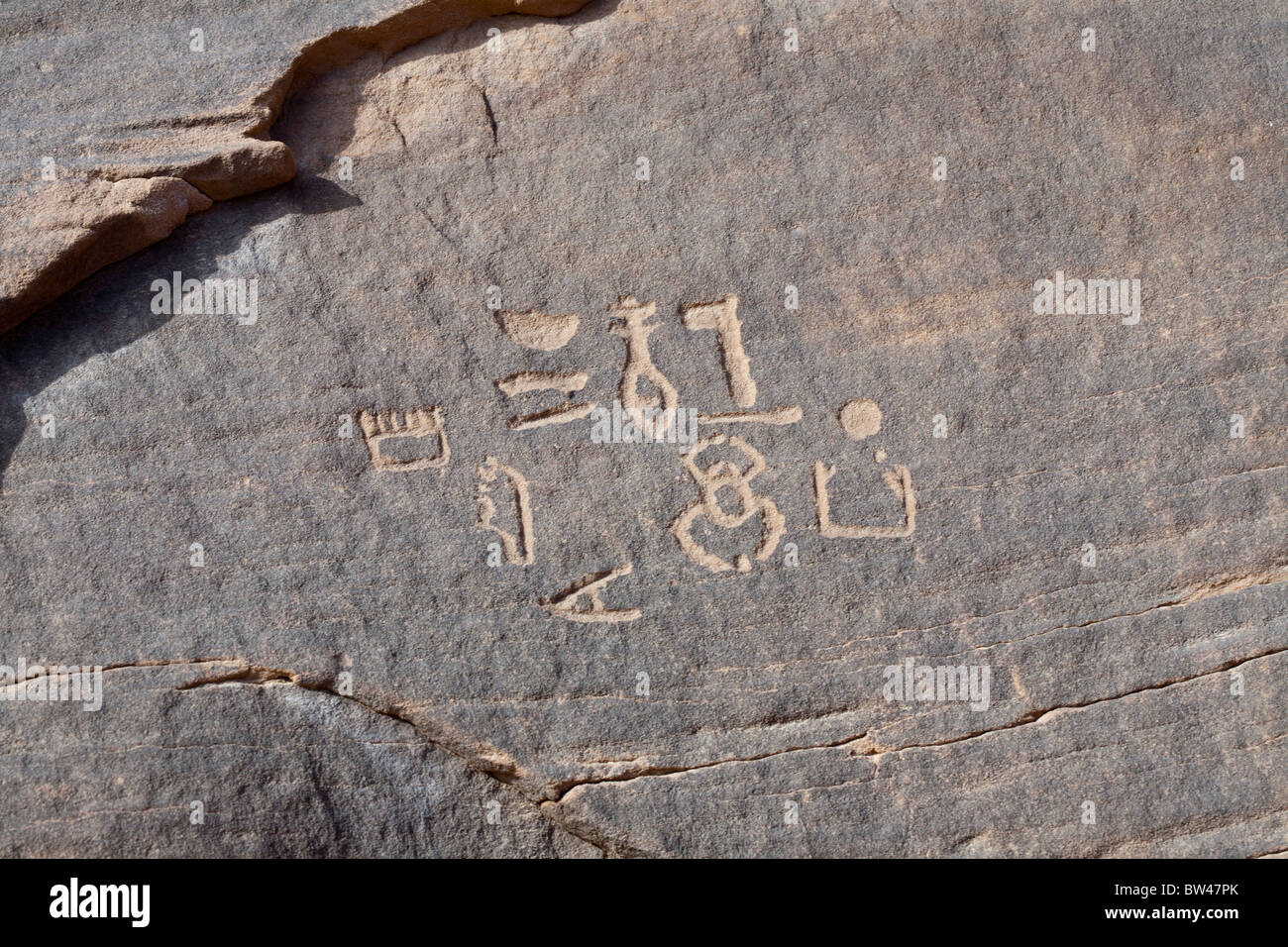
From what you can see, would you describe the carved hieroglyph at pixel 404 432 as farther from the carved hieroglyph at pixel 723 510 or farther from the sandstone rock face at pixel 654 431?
the carved hieroglyph at pixel 723 510

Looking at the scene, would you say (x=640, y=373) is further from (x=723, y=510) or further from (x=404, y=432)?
(x=404, y=432)

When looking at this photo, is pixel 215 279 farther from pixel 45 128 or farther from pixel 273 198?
pixel 45 128

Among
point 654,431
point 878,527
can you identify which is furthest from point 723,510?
point 878,527

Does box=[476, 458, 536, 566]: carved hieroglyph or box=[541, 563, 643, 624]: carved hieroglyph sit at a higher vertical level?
box=[476, 458, 536, 566]: carved hieroglyph

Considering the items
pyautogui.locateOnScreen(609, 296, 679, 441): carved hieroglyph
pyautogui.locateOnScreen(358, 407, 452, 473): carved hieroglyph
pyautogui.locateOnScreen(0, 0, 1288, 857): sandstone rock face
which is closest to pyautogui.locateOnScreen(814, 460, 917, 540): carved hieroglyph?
pyautogui.locateOnScreen(0, 0, 1288, 857): sandstone rock face

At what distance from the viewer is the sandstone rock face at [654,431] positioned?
243 cm

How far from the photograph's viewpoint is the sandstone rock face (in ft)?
7.98

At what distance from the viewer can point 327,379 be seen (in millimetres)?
2561

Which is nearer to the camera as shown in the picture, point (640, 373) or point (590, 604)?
point (590, 604)

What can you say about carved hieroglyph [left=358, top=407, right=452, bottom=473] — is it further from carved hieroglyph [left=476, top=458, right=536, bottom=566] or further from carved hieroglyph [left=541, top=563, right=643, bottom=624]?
carved hieroglyph [left=541, top=563, right=643, bottom=624]

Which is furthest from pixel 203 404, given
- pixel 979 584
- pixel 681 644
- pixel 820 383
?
pixel 979 584

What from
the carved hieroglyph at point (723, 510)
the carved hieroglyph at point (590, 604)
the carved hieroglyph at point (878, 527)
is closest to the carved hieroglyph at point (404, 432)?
the carved hieroglyph at point (590, 604)

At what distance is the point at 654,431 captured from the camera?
2.58 metres

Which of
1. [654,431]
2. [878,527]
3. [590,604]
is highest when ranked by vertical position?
[654,431]
